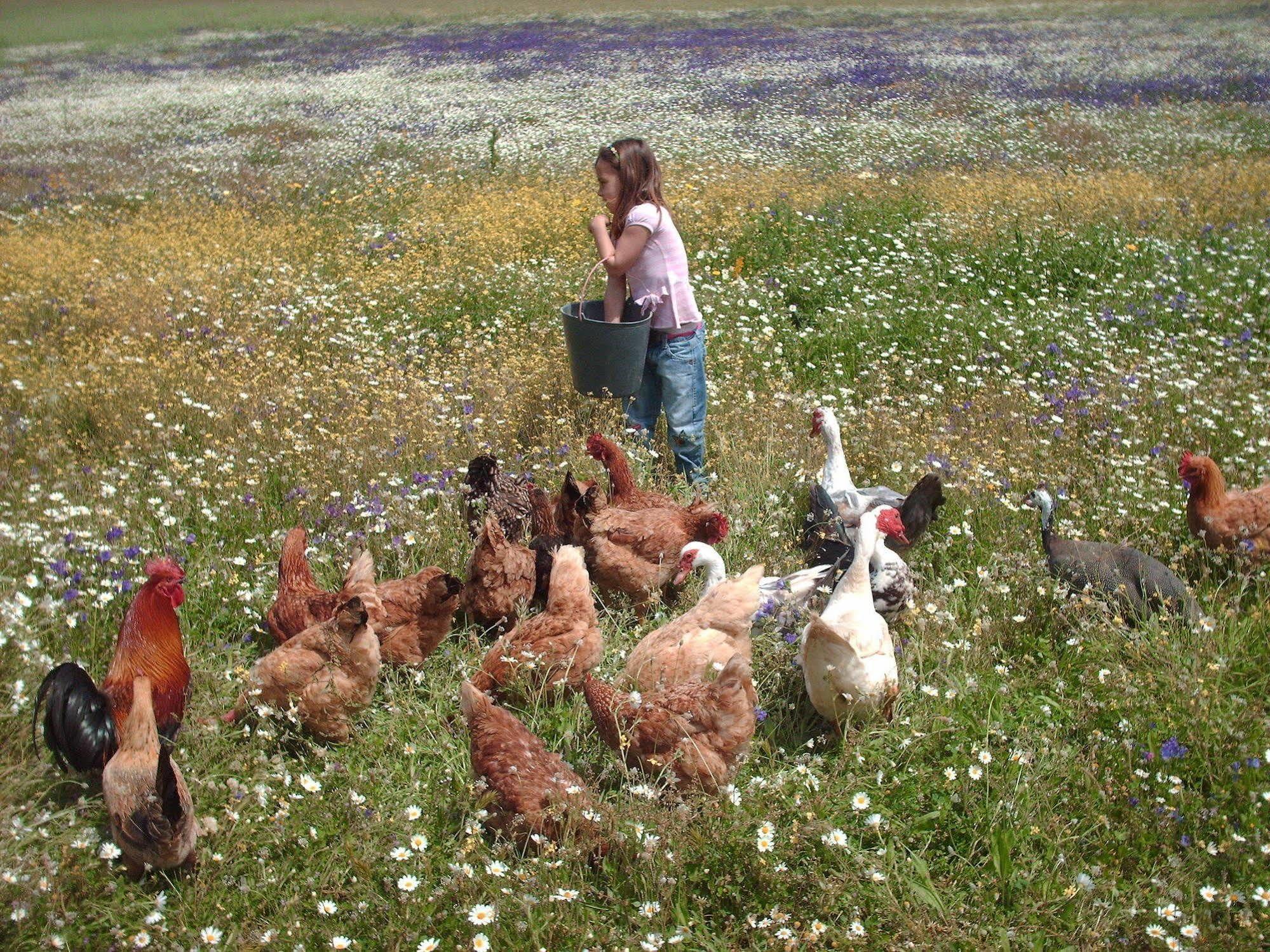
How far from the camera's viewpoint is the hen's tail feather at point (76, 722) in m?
3.23

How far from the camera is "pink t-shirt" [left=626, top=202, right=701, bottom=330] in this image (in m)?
5.25

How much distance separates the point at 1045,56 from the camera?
831 inches

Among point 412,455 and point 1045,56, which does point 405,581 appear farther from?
point 1045,56

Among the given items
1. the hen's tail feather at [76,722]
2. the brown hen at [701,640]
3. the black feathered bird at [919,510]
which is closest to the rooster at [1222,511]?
the black feathered bird at [919,510]

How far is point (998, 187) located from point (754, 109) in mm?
6694

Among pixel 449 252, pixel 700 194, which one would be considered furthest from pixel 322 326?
pixel 700 194

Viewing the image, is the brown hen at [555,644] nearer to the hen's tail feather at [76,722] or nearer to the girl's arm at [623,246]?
the hen's tail feather at [76,722]

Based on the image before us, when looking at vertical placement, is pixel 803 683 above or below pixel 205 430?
below

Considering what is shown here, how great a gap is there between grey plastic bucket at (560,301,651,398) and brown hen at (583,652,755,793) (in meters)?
2.08

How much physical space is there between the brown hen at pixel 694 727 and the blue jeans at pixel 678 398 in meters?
2.37

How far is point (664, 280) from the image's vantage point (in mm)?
5289

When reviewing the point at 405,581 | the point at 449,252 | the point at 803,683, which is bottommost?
the point at 803,683

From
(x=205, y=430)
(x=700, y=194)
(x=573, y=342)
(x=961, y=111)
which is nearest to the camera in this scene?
(x=573, y=342)

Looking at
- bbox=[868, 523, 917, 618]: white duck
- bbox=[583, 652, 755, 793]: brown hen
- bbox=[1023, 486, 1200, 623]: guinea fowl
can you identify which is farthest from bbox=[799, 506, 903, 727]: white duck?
bbox=[1023, 486, 1200, 623]: guinea fowl
